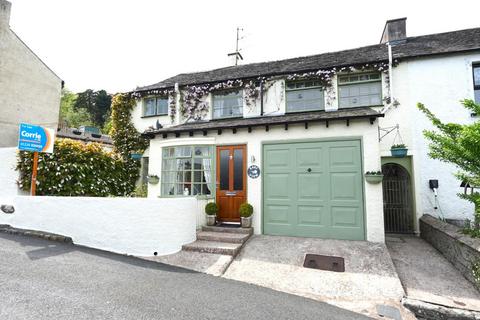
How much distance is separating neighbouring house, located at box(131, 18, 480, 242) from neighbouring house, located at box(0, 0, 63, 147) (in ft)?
29.7

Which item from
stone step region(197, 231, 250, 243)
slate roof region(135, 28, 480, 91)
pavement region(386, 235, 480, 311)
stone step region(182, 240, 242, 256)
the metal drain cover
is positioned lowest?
pavement region(386, 235, 480, 311)

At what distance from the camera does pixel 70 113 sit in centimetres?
3738

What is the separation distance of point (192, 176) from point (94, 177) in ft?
13.9

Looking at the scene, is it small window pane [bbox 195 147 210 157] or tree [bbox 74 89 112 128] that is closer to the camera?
small window pane [bbox 195 147 210 157]

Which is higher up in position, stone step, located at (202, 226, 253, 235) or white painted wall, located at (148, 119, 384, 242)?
white painted wall, located at (148, 119, 384, 242)

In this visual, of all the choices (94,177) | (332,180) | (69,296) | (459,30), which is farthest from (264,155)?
(459,30)

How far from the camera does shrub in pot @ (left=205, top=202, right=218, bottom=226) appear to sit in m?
→ 7.91

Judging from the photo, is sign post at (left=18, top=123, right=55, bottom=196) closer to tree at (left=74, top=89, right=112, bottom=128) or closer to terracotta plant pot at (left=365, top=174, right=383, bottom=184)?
terracotta plant pot at (left=365, top=174, right=383, bottom=184)

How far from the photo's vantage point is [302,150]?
7645 mm

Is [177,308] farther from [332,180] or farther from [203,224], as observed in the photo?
[332,180]

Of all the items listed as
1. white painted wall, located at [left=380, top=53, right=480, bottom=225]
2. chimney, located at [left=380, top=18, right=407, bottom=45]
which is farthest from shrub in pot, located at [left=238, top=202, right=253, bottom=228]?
chimney, located at [left=380, top=18, right=407, bottom=45]

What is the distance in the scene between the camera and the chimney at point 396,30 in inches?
427

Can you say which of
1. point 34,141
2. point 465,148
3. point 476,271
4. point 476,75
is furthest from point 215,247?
point 476,75

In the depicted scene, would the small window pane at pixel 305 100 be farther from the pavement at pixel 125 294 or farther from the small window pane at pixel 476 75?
the pavement at pixel 125 294
